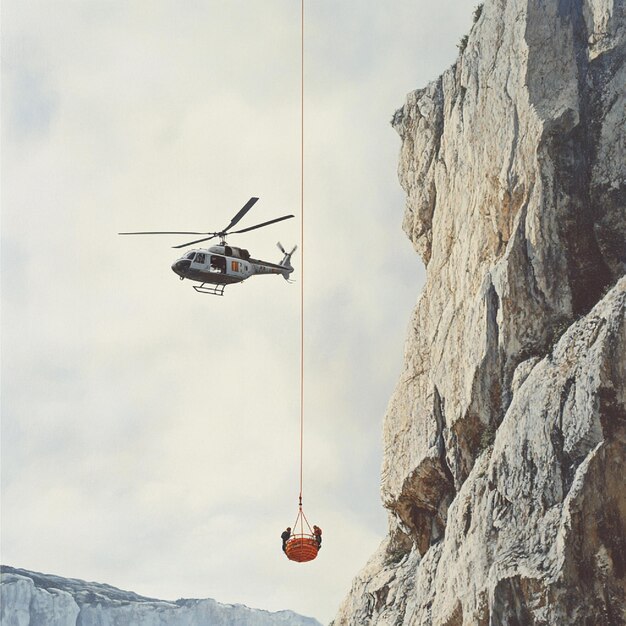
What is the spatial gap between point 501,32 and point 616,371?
57.2 feet

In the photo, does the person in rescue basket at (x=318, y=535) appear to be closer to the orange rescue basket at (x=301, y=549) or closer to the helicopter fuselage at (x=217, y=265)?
the orange rescue basket at (x=301, y=549)

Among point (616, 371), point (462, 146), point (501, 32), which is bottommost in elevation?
point (616, 371)

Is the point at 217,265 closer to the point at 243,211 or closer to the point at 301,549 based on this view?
the point at 243,211

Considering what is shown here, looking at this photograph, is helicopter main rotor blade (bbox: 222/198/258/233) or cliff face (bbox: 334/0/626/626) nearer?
cliff face (bbox: 334/0/626/626)

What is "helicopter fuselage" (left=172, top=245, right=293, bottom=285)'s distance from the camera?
40594 millimetres

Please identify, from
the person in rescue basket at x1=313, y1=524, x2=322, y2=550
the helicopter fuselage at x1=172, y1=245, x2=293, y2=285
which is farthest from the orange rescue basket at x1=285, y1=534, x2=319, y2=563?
the helicopter fuselage at x1=172, y1=245, x2=293, y2=285

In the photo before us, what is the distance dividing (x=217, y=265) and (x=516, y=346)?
11.5 m

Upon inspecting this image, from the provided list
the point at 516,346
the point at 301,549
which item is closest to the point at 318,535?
the point at 301,549

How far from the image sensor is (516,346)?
128 ft

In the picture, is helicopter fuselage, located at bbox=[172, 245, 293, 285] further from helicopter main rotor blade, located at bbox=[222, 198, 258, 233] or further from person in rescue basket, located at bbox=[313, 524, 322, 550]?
person in rescue basket, located at bbox=[313, 524, 322, 550]

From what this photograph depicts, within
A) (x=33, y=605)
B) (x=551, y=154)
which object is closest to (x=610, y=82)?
(x=551, y=154)

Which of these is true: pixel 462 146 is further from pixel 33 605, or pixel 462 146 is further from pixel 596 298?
pixel 33 605

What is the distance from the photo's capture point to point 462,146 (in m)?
46.3

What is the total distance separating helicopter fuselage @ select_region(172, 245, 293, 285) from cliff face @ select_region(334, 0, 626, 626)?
347 inches
